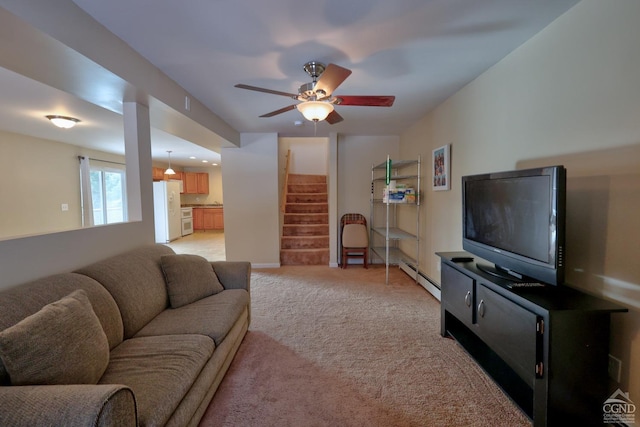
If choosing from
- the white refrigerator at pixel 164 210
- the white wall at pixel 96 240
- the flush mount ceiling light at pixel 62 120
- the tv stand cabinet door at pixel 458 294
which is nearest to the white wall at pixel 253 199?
the flush mount ceiling light at pixel 62 120

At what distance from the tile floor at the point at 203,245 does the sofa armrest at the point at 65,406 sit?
4.61 metres

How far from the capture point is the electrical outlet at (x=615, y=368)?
141cm

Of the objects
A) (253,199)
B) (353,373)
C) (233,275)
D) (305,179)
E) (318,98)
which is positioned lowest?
(353,373)

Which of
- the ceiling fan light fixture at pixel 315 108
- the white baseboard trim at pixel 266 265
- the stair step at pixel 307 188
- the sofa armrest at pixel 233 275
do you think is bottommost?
the white baseboard trim at pixel 266 265

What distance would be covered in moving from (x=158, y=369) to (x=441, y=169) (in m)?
3.19

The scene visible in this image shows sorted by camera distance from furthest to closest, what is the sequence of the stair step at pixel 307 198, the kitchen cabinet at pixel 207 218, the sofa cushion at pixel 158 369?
the kitchen cabinet at pixel 207 218
the stair step at pixel 307 198
the sofa cushion at pixel 158 369

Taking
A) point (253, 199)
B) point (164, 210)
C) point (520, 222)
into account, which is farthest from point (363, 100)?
point (164, 210)

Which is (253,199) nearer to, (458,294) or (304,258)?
(304,258)

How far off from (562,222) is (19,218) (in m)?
6.52

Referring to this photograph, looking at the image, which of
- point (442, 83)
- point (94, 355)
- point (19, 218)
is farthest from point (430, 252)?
point (19, 218)

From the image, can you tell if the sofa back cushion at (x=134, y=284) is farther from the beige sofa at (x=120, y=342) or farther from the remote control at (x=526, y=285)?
the remote control at (x=526, y=285)

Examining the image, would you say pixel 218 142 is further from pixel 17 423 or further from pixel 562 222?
pixel 562 222

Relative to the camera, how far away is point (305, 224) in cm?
566

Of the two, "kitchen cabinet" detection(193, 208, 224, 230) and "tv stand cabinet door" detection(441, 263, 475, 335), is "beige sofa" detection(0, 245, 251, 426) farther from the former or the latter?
"kitchen cabinet" detection(193, 208, 224, 230)
